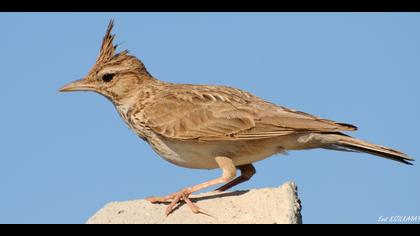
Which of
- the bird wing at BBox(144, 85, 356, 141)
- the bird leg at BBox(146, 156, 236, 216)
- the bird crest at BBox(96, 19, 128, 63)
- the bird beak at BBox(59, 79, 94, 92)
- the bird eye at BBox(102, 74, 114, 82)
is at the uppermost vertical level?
the bird crest at BBox(96, 19, 128, 63)

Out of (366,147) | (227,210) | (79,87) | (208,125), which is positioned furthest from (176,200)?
(79,87)

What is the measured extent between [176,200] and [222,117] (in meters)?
1.94

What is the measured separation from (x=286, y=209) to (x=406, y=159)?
219 cm

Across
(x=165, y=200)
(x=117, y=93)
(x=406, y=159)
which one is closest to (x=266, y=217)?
(x=165, y=200)

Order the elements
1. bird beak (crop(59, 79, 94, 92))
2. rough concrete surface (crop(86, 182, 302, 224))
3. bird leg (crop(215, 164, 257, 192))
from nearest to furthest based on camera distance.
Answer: rough concrete surface (crop(86, 182, 302, 224)) < bird leg (crop(215, 164, 257, 192)) < bird beak (crop(59, 79, 94, 92))

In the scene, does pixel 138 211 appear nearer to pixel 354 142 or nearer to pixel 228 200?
pixel 228 200

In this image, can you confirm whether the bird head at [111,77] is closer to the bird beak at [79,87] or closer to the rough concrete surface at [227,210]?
the bird beak at [79,87]

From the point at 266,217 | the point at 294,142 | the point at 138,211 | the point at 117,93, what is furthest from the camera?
the point at 117,93

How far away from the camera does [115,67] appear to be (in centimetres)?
1365

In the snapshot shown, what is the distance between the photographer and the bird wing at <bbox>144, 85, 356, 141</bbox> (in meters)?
12.1

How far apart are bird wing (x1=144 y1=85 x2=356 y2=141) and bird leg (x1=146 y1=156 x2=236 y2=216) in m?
0.41

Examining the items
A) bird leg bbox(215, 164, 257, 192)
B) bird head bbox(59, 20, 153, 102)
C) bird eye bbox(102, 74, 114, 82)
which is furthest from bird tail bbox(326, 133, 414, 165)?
bird eye bbox(102, 74, 114, 82)

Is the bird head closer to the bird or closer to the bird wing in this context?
the bird

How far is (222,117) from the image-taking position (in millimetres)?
12695
